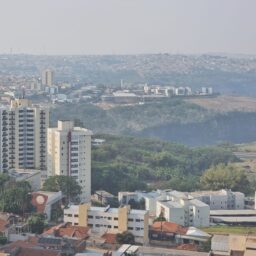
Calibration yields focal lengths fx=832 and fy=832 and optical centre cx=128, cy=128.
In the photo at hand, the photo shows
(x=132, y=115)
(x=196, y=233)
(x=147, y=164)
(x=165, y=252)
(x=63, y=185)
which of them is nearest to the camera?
(x=165, y=252)

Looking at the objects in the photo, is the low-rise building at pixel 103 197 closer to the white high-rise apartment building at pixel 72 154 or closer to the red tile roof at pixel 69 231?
the white high-rise apartment building at pixel 72 154

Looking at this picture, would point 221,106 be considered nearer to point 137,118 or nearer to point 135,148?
point 137,118

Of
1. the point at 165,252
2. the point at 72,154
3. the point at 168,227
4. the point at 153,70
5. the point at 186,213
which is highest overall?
the point at 72,154

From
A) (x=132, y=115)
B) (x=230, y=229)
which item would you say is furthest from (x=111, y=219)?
(x=132, y=115)

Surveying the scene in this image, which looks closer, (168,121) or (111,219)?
(111,219)

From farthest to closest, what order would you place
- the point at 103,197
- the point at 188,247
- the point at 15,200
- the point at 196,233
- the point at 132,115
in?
1. the point at 132,115
2. the point at 103,197
3. the point at 15,200
4. the point at 196,233
5. the point at 188,247

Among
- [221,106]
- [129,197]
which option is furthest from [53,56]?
[129,197]

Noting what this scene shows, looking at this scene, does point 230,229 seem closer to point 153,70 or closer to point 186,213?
point 186,213

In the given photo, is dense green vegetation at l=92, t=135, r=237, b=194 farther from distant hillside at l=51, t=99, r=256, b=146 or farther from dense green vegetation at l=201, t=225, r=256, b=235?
distant hillside at l=51, t=99, r=256, b=146
